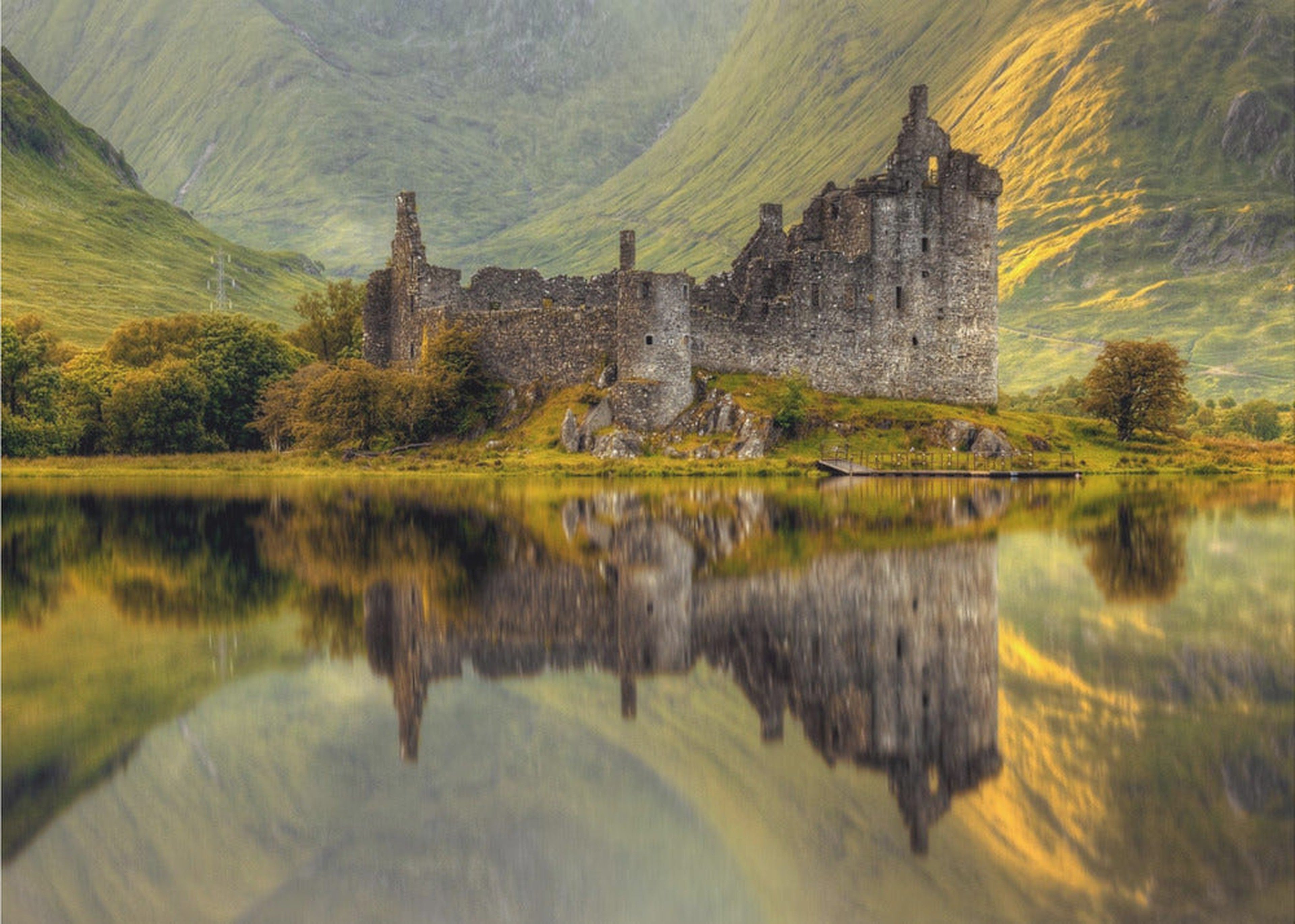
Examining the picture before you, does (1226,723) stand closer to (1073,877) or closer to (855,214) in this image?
(1073,877)

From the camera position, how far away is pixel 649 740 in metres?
10.5

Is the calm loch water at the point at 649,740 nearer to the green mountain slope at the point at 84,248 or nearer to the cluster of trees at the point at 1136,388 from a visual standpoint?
the cluster of trees at the point at 1136,388

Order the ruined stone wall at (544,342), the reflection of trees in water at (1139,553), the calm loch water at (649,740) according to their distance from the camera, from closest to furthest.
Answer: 1. the calm loch water at (649,740)
2. the reflection of trees in water at (1139,553)
3. the ruined stone wall at (544,342)

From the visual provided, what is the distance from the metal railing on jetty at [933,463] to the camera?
156 ft

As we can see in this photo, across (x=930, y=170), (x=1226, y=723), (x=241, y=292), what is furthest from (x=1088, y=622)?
(x=241, y=292)

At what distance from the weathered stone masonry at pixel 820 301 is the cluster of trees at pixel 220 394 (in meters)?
3.09

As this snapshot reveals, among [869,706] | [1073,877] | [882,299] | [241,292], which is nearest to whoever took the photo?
[1073,877]

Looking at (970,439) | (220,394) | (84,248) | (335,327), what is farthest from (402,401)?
(84,248)

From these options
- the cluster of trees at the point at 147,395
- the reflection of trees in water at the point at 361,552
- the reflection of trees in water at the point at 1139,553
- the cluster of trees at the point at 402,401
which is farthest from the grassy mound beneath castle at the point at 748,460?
the reflection of trees in water at the point at 1139,553

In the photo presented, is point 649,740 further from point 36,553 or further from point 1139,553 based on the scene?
point 36,553

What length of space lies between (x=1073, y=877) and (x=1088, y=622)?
27.1 ft

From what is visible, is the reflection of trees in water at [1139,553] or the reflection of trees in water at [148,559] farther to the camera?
the reflection of trees in water at [1139,553]

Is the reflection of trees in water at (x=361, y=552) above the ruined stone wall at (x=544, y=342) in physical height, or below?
below

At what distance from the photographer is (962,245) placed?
184ft
